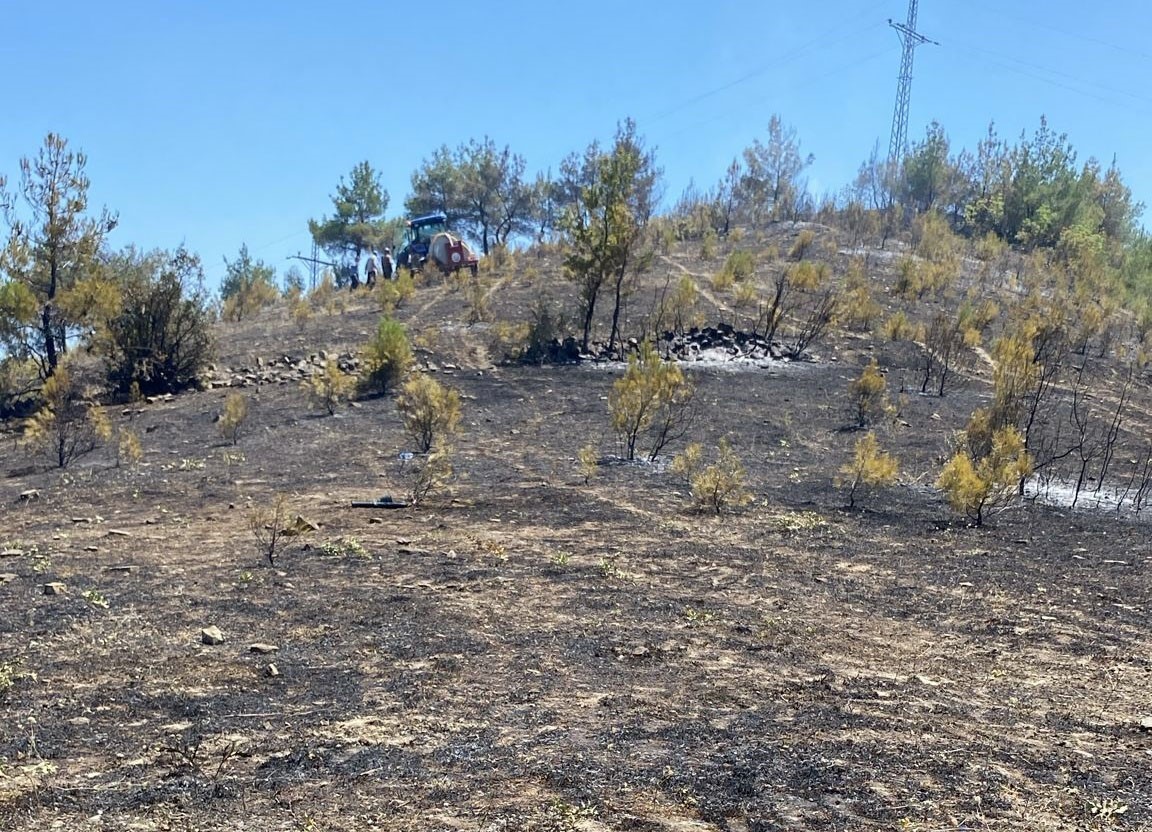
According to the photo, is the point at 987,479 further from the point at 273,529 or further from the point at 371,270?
the point at 371,270

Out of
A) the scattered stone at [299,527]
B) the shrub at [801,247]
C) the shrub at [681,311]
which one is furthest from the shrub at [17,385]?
the shrub at [801,247]

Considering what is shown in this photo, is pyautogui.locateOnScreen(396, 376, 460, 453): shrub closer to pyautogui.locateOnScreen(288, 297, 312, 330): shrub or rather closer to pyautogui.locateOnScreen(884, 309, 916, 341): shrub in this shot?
pyautogui.locateOnScreen(288, 297, 312, 330): shrub

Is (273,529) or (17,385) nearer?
(273,529)

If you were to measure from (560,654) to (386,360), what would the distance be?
1387cm

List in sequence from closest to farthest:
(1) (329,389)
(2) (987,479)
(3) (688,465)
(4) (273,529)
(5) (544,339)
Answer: (4) (273,529)
(2) (987,479)
(3) (688,465)
(1) (329,389)
(5) (544,339)

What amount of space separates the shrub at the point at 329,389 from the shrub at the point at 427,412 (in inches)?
133

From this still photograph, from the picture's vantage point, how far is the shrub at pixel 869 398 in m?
16.2

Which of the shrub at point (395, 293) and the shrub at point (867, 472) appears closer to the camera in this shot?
the shrub at point (867, 472)

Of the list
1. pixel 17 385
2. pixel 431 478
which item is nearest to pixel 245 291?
pixel 17 385

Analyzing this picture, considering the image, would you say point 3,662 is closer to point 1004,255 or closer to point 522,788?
point 522,788

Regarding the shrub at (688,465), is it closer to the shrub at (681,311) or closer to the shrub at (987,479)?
the shrub at (987,479)

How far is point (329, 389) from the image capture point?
17.2 m

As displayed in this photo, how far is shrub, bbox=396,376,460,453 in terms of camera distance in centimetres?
1373

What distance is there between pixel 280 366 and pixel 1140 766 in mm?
19287
